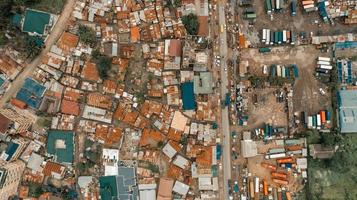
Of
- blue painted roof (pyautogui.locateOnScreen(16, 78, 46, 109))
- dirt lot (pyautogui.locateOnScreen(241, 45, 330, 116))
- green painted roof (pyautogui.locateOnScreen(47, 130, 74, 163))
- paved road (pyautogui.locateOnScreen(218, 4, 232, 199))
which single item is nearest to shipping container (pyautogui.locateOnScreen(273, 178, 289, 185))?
paved road (pyautogui.locateOnScreen(218, 4, 232, 199))

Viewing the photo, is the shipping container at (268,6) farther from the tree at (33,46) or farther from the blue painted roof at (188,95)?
the tree at (33,46)

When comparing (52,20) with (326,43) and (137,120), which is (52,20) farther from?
(326,43)

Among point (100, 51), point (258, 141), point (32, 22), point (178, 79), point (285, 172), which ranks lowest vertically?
point (285, 172)

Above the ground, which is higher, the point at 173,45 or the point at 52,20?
the point at 52,20

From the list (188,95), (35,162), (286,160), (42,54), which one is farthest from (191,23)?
(35,162)


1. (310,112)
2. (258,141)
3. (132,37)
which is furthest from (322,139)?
(132,37)

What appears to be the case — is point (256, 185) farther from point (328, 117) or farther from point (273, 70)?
point (273, 70)

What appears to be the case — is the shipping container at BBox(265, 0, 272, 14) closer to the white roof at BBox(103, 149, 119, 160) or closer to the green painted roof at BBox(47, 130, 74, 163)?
the white roof at BBox(103, 149, 119, 160)
